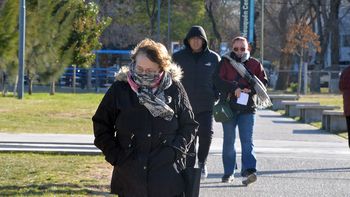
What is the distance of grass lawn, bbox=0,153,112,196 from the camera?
8562mm

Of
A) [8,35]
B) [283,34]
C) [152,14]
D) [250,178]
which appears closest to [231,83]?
[250,178]

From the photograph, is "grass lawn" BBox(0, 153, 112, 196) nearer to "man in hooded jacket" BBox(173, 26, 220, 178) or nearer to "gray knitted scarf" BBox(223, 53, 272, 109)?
"man in hooded jacket" BBox(173, 26, 220, 178)

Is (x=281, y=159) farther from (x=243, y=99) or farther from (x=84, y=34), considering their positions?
(x=84, y=34)

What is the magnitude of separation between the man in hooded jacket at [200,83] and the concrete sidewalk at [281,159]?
61cm

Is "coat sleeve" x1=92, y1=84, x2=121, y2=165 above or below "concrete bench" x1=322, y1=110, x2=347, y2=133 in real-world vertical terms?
above

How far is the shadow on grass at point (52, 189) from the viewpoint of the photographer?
8344 mm

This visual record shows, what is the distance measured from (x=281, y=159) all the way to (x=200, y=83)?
348cm

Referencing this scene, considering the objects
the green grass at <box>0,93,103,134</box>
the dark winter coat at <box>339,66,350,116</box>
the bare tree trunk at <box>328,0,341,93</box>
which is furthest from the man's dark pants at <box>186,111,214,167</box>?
the bare tree trunk at <box>328,0,341,93</box>

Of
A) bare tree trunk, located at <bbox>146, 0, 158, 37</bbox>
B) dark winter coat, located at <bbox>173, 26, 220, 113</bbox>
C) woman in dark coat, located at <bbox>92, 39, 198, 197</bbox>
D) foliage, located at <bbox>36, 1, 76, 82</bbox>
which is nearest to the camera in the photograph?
woman in dark coat, located at <bbox>92, 39, 198, 197</bbox>

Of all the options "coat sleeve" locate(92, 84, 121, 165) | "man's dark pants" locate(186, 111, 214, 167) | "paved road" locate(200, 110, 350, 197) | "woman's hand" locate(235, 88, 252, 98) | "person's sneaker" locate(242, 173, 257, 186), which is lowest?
"paved road" locate(200, 110, 350, 197)

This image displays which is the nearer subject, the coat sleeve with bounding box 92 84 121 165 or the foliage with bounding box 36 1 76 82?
the coat sleeve with bounding box 92 84 121 165

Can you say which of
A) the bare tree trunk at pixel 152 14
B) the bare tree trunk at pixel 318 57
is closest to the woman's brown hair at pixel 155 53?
the bare tree trunk at pixel 318 57

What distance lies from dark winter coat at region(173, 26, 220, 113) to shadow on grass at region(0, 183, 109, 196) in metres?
1.50

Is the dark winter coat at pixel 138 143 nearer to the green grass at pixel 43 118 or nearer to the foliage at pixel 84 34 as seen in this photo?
the green grass at pixel 43 118
